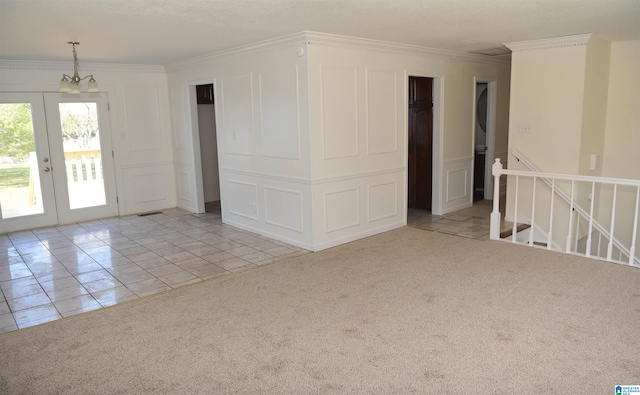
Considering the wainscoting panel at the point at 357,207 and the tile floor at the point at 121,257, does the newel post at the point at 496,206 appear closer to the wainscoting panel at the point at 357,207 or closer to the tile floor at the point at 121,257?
the tile floor at the point at 121,257

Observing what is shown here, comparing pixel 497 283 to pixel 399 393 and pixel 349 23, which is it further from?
pixel 349 23

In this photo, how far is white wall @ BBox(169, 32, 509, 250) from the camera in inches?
199

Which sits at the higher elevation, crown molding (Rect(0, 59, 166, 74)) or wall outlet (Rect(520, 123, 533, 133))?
crown molding (Rect(0, 59, 166, 74))

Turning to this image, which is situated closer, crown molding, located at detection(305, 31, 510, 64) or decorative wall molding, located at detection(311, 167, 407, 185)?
crown molding, located at detection(305, 31, 510, 64)

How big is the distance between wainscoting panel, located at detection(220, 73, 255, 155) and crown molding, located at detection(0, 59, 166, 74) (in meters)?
1.91

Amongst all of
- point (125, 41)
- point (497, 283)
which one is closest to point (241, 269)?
point (497, 283)

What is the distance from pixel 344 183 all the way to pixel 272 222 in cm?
108

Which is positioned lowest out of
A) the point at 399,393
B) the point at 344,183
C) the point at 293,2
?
the point at 399,393

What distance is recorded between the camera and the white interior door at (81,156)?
22.0 ft

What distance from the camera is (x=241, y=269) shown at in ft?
15.2

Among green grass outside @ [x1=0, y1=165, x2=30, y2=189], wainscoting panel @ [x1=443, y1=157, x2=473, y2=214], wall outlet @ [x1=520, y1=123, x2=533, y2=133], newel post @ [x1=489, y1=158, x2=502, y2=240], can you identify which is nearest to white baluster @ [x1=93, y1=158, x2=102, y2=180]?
green grass outside @ [x1=0, y1=165, x2=30, y2=189]

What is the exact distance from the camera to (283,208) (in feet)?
18.1

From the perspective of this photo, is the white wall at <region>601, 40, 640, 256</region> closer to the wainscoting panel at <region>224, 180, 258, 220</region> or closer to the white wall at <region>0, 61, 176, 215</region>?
the wainscoting panel at <region>224, 180, 258, 220</region>

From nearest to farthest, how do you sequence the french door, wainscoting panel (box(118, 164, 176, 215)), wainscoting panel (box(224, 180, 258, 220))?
1. wainscoting panel (box(224, 180, 258, 220))
2. the french door
3. wainscoting panel (box(118, 164, 176, 215))
